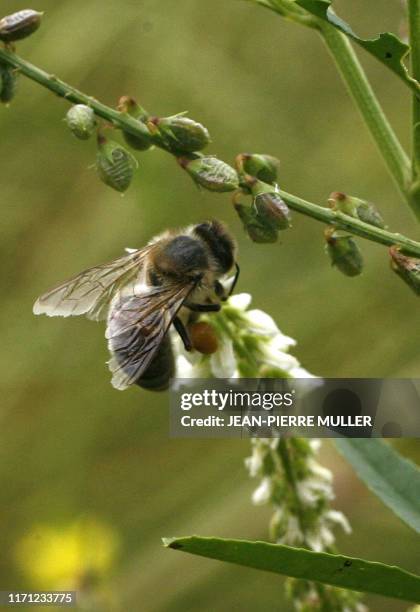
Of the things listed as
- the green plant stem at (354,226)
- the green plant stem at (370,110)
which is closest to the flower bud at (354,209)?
the green plant stem at (354,226)

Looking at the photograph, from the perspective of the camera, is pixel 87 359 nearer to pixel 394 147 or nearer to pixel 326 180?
pixel 326 180

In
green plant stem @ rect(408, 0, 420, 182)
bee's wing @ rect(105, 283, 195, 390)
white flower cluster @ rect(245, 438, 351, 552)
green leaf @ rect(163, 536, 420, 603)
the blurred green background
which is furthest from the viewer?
the blurred green background

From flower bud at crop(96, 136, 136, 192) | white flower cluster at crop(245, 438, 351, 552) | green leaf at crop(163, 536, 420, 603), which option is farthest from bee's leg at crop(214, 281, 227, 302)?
green leaf at crop(163, 536, 420, 603)

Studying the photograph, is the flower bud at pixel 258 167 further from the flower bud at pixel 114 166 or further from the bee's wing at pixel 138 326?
the bee's wing at pixel 138 326

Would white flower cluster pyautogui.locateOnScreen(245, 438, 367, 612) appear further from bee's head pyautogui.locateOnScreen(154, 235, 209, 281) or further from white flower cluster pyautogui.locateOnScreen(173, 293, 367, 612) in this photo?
bee's head pyautogui.locateOnScreen(154, 235, 209, 281)

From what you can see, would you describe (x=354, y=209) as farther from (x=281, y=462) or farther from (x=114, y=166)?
(x=281, y=462)

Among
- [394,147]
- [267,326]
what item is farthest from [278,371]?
[394,147]

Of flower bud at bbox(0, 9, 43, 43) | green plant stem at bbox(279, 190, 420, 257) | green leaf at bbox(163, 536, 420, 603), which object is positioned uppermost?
flower bud at bbox(0, 9, 43, 43)

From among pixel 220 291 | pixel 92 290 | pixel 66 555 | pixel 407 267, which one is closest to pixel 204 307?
pixel 220 291
